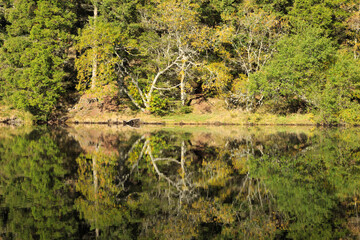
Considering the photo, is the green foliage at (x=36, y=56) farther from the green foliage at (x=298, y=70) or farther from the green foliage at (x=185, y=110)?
the green foliage at (x=298, y=70)

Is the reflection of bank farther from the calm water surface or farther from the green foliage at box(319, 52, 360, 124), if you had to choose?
the green foliage at box(319, 52, 360, 124)

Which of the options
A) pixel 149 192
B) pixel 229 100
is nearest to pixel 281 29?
pixel 229 100

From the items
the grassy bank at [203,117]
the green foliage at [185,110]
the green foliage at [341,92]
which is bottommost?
the grassy bank at [203,117]

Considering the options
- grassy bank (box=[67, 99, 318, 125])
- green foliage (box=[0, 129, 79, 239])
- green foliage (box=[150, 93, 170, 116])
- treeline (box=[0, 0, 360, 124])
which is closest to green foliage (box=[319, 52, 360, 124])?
treeline (box=[0, 0, 360, 124])

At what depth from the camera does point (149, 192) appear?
939cm

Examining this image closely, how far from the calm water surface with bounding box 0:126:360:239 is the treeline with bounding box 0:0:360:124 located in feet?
66.2

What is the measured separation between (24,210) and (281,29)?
36636 millimetres

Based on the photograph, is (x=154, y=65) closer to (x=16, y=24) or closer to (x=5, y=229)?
(x=16, y=24)

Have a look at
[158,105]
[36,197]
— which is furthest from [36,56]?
[36,197]

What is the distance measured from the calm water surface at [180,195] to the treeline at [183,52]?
20.2 m

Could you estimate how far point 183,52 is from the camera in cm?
3625

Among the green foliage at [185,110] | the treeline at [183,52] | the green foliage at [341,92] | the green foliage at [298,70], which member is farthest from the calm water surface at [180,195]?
the green foliage at [185,110]

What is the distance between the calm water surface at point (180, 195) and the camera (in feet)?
22.2

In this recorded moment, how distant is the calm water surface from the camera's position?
267 inches
